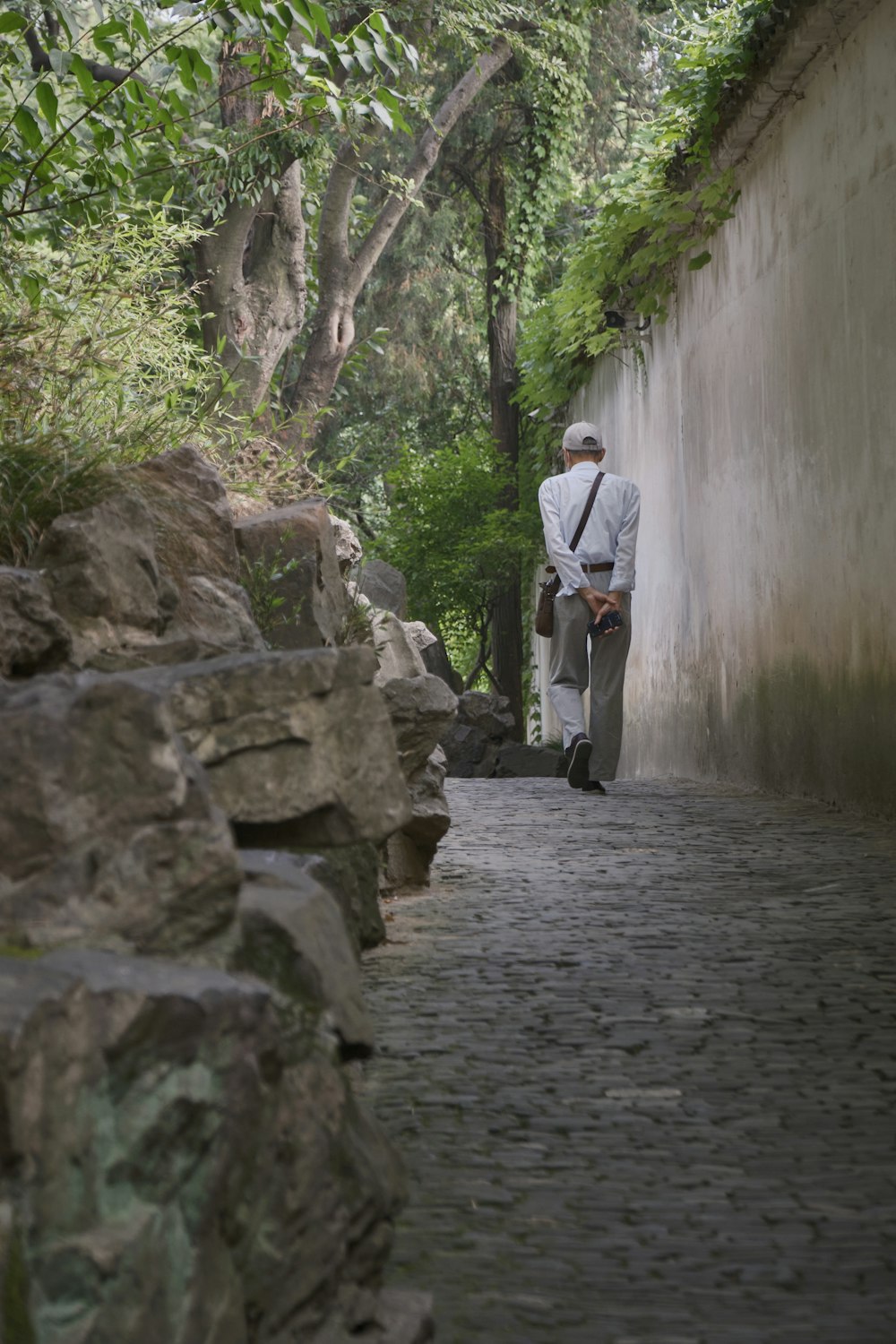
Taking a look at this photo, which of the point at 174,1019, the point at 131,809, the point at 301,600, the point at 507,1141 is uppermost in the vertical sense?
the point at 301,600

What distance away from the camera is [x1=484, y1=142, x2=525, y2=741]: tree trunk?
20.8m

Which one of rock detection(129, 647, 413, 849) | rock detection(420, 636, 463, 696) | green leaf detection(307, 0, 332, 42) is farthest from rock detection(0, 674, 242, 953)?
rock detection(420, 636, 463, 696)

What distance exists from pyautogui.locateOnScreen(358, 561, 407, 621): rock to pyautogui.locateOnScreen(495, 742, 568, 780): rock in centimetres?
179

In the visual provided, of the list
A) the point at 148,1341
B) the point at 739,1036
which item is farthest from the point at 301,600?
the point at 148,1341

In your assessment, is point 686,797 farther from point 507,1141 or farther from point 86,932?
point 86,932

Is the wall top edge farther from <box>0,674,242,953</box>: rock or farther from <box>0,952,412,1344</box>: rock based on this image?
<box>0,952,412,1344</box>: rock

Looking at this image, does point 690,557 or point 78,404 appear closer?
point 78,404

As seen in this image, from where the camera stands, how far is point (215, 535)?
5.57 metres

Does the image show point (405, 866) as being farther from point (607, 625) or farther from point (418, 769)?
point (607, 625)

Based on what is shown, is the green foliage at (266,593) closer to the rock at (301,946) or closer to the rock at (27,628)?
the rock at (27,628)

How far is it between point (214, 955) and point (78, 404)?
13.6 feet

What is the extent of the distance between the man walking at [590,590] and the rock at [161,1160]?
7.74 metres

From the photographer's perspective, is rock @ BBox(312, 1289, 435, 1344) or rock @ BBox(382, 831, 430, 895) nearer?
rock @ BBox(312, 1289, 435, 1344)

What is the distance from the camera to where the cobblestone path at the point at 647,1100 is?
2580mm
